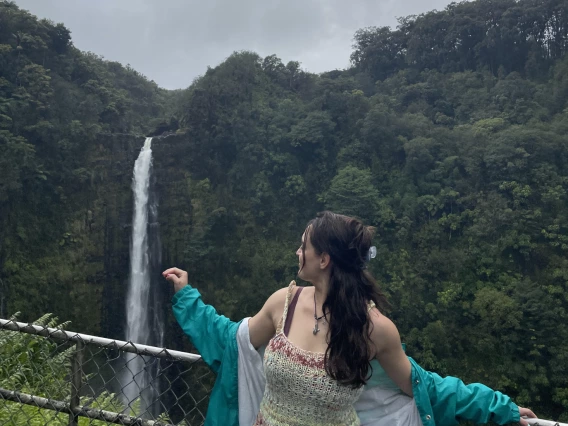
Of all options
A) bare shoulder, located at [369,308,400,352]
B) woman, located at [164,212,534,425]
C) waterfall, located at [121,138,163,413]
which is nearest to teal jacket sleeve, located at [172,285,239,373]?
woman, located at [164,212,534,425]

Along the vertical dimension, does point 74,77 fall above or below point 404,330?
above

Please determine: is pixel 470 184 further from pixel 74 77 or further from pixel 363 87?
pixel 74 77

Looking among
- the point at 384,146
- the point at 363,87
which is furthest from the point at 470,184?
the point at 363,87

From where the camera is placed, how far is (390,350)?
1.25 meters

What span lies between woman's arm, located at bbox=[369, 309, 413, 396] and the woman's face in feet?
0.61

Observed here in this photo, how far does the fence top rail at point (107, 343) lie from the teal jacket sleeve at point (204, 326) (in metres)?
0.10

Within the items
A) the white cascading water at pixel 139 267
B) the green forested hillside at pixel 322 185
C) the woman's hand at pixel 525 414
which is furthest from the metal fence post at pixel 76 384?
the white cascading water at pixel 139 267

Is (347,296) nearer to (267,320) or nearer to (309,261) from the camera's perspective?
(309,261)

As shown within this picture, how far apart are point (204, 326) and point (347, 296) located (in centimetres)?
46

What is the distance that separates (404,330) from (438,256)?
2.34m

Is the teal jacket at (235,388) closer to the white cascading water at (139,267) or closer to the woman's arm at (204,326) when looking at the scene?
the woman's arm at (204,326)

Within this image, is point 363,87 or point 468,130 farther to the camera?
point 363,87

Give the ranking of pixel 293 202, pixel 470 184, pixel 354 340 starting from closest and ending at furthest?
pixel 354 340 < pixel 470 184 < pixel 293 202

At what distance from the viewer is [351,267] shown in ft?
4.20
